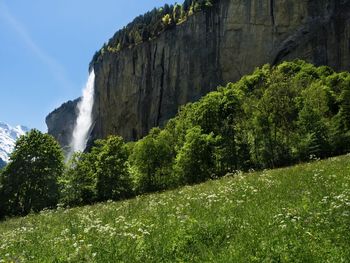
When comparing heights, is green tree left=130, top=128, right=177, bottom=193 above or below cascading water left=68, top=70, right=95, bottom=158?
below

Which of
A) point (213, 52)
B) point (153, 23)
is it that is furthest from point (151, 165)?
point (153, 23)

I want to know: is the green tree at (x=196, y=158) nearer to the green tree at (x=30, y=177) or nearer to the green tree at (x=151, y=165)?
the green tree at (x=151, y=165)

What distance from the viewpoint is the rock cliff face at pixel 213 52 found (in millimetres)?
107000

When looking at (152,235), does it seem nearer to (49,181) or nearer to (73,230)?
(73,230)

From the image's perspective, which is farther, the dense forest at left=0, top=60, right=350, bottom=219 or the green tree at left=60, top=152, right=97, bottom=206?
the green tree at left=60, top=152, right=97, bottom=206

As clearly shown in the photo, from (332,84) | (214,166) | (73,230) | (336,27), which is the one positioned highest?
(336,27)

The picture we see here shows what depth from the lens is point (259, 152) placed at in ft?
188

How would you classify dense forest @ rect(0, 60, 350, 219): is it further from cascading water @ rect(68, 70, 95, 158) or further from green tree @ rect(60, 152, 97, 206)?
cascading water @ rect(68, 70, 95, 158)

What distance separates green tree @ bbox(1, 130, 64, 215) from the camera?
5531 cm

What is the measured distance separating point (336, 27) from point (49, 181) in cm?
Answer: 7414

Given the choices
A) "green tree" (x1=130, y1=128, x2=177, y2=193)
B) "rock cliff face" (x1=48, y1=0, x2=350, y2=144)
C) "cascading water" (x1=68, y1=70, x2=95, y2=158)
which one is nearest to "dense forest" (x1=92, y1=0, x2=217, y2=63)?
"rock cliff face" (x1=48, y1=0, x2=350, y2=144)

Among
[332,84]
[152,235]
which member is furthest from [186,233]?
[332,84]

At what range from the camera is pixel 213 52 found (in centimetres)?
12519

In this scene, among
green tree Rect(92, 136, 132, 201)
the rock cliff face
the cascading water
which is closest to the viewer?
green tree Rect(92, 136, 132, 201)
